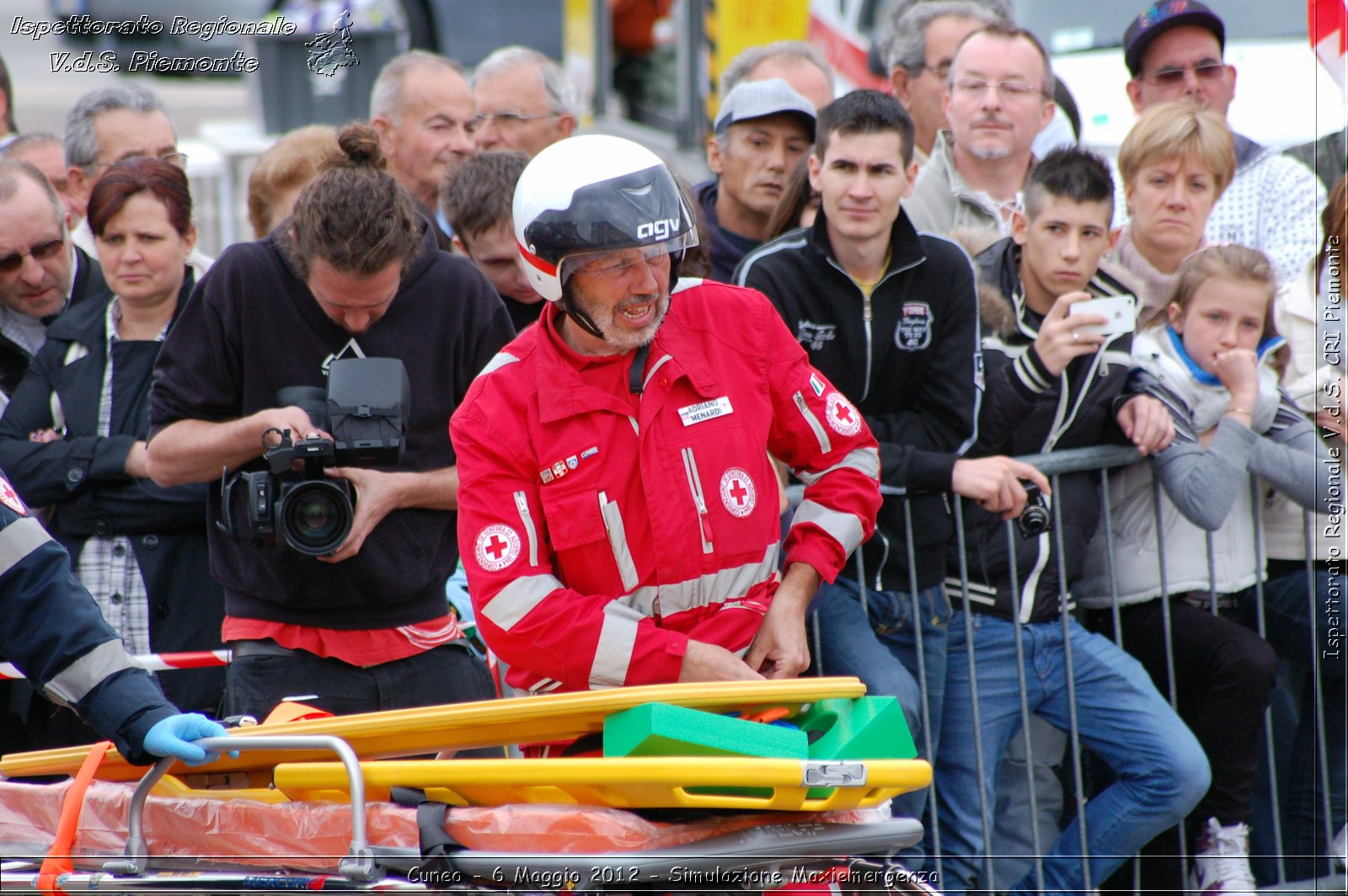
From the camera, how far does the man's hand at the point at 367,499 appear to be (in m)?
3.78

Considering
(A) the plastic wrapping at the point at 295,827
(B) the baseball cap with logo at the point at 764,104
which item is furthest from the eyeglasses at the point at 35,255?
(B) the baseball cap with logo at the point at 764,104

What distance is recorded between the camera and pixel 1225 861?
4.50m

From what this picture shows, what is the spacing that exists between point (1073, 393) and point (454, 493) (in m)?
1.98

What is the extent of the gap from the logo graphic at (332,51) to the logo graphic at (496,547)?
497cm

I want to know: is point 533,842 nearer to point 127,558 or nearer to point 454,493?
point 454,493

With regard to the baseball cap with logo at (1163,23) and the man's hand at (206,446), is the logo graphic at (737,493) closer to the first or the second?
the man's hand at (206,446)

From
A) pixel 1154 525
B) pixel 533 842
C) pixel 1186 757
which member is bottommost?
pixel 1186 757

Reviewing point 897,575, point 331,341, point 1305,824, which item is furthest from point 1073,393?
point 331,341

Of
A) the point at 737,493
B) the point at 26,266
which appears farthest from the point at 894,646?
the point at 26,266

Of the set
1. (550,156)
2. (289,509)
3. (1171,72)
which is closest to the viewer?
(550,156)

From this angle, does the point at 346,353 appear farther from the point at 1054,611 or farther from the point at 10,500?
the point at 1054,611

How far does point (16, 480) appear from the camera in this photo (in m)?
4.20

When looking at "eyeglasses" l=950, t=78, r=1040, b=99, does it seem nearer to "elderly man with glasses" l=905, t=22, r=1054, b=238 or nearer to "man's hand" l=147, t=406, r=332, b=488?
"elderly man with glasses" l=905, t=22, r=1054, b=238

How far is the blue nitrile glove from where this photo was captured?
2803 millimetres
